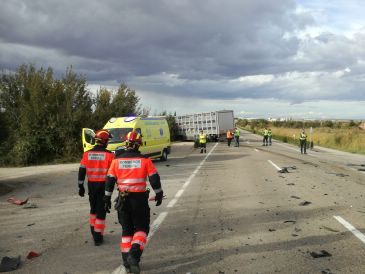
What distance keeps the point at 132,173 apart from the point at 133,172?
2 centimetres

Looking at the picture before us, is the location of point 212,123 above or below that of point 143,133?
below

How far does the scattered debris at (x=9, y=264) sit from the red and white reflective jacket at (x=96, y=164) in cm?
164

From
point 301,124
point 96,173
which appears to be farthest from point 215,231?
point 301,124

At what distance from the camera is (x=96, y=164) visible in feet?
21.9

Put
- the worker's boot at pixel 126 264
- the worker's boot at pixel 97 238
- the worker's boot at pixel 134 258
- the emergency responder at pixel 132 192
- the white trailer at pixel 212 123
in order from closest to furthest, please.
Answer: the worker's boot at pixel 134 258 → the worker's boot at pixel 126 264 → the emergency responder at pixel 132 192 → the worker's boot at pixel 97 238 → the white trailer at pixel 212 123

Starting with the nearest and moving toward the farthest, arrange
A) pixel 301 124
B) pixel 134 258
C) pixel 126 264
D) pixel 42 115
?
pixel 134 258, pixel 126 264, pixel 42 115, pixel 301 124

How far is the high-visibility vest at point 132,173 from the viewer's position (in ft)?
16.8

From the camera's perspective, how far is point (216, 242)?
6293mm

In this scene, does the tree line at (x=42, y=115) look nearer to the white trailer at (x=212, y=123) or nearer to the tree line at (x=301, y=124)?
the white trailer at (x=212, y=123)

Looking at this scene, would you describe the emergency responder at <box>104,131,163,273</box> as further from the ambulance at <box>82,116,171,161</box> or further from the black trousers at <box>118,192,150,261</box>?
the ambulance at <box>82,116,171,161</box>

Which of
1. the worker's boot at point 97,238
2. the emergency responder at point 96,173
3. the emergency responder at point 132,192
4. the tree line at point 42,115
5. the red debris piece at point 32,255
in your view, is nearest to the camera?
the emergency responder at point 132,192

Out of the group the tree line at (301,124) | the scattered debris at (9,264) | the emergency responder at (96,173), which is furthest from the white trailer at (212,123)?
the tree line at (301,124)

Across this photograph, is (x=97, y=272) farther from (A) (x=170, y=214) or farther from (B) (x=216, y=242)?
(A) (x=170, y=214)

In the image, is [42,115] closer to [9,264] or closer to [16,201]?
[16,201]
